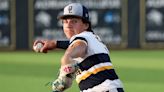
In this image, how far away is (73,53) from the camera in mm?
3732

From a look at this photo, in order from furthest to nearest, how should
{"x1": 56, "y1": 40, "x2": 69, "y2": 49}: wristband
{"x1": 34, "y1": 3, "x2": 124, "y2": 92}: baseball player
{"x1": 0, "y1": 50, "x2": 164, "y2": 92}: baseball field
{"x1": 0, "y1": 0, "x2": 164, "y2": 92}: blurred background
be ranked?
{"x1": 0, "y1": 0, "x2": 164, "y2": 92}: blurred background
{"x1": 0, "y1": 50, "x2": 164, "y2": 92}: baseball field
{"x1": 56, "y1": 40, "x2": 69, "y2": 49}: wristband
{"x1": 34, "y1": 3, "x2": 124, "y2": 92}: baseball player


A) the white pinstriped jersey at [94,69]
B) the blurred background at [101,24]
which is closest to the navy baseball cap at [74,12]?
the white pinstriped jersey at [94,69]

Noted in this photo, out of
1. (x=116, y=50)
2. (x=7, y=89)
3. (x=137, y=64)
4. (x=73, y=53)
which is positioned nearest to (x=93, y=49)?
(x=73, y=53)

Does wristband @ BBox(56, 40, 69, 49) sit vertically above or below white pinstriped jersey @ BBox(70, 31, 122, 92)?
above

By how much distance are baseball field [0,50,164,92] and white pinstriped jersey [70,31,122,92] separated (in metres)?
4.83

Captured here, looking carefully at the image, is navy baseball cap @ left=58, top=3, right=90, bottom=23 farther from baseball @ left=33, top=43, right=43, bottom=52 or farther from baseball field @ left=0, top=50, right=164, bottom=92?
baseball field @ left=0, top=50, right=164, bottom=92

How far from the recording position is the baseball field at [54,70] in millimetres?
9414

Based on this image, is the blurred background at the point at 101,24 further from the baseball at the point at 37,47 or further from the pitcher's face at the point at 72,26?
the pitcher's face at the point at 72,26

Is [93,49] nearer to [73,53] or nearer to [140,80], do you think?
[73,53]

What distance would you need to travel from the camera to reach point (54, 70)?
38.6 ft

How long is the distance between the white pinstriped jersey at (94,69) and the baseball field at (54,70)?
4.83 meters

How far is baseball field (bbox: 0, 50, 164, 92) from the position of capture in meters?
9.41

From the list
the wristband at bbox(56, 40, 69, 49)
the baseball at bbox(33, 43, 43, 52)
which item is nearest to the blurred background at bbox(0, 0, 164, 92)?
the wristband at bbox(56, 40, 69, 49)

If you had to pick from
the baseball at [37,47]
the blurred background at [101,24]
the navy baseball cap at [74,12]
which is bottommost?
the blurred background at [101,24]
